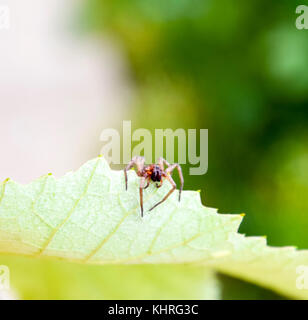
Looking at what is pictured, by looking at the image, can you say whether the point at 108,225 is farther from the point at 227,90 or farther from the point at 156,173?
the point at 227,90

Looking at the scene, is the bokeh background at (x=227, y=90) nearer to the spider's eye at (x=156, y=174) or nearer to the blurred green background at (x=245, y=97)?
the blurred green background at (x=245, y=97)

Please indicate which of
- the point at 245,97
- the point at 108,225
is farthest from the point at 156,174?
the point at 245,97

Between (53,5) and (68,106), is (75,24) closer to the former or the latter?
(53,5)

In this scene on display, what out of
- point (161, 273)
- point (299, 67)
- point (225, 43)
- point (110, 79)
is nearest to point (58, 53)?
point (110, 79)

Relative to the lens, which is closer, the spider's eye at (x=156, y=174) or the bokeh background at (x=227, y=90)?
the spider's eye at (x=156, y=174)

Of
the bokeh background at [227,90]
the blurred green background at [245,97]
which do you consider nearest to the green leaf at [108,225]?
the bokeh background at [227,90]

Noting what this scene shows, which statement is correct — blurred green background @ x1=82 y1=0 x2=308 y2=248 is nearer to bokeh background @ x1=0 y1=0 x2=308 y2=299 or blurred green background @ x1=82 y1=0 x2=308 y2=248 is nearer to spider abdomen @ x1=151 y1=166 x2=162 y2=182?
bokeh background @ x1=0 y1=0 x2=308 y2=299

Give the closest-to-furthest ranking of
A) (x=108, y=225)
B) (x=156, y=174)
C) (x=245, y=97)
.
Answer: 1. (x=108, y=225)
2. (x=156, y=174)
3. (x=245, y=97)

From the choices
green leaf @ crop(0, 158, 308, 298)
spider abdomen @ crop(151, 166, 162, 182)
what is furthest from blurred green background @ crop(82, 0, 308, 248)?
green leaf @ crop(0, 158, 308, 298)

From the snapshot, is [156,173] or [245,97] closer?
[156,173]
